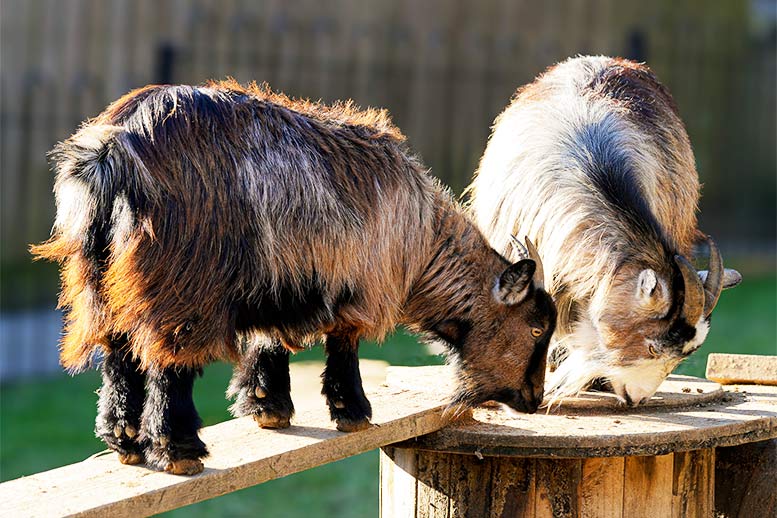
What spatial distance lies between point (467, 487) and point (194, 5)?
23.6ft

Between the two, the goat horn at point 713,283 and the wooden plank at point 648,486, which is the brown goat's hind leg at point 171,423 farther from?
the goat horn at point 713,283

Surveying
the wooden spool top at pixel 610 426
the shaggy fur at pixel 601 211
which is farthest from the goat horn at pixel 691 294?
the wooden spool top at pixel 610 426

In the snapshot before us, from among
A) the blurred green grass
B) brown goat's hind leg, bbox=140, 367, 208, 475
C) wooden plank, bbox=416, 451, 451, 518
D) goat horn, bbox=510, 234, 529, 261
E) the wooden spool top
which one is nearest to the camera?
brown goat's hind leg, bbox=140, 367, 208, 475

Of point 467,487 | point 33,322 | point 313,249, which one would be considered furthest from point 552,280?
point 33,322

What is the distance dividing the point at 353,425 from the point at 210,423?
417cm

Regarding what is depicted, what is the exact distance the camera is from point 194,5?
1053cm

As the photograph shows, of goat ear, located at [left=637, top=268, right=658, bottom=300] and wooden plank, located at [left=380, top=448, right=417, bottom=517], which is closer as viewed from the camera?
wooden plank, located at [left=380, top=448, right=417, bottom=517]

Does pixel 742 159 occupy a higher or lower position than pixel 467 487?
higher

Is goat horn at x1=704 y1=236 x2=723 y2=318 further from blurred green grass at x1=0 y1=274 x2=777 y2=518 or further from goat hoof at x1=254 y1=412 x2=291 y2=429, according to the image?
goat hoof at x1=254 y1=412 x2=291 y2=429

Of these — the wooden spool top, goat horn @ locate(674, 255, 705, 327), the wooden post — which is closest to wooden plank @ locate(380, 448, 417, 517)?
the wooden post

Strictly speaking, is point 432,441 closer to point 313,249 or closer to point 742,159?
point 313,249

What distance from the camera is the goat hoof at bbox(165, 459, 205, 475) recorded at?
148 inches

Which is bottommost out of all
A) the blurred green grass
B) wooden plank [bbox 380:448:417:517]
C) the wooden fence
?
the blurred green grass

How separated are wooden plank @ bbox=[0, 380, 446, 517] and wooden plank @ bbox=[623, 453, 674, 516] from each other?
2.49ft
